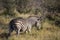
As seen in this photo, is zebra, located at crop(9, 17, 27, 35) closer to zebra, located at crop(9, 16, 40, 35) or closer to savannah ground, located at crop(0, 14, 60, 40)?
zebra, located at crop(9, 16, 40, 35)

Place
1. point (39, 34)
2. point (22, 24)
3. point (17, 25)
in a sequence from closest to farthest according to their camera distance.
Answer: point (17, 25), point (22, 24), point (39, 34)

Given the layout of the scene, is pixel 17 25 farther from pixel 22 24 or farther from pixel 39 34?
pixel 39 34

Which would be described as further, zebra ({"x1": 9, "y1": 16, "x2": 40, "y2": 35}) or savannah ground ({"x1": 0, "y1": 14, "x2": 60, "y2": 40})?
savannah ground ({"x1": 0, "y1": 14, "x2": 60, "y2": 40})

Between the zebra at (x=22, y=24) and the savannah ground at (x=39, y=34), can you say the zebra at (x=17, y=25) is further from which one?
the savannah ground at (x=39, y=34)

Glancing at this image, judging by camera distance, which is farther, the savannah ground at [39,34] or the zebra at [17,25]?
the savannah ground at [39,34]

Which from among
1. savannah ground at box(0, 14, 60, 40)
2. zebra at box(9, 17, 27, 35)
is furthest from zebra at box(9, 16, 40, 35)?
savannah ground at box(0, 14, 60, 40)

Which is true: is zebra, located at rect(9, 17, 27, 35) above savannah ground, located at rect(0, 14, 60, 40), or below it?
above

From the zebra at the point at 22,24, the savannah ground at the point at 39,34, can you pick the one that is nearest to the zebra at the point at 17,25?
the zebra at the point at 22,24

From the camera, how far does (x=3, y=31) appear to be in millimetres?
12047

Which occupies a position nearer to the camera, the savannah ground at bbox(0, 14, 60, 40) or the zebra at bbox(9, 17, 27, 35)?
the zebra at bbox(9, 17, 27, 35)

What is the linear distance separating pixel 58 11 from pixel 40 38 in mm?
10354

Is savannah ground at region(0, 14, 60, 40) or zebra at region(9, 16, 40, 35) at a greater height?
zebra at region(9, 16, 40, 35)

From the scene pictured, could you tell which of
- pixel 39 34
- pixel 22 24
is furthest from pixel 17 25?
pixel 39 34

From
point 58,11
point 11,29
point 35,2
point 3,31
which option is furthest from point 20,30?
point 58,11
